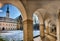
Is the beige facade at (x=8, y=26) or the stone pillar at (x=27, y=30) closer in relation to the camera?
the stone pillar at (x=27, y=30)

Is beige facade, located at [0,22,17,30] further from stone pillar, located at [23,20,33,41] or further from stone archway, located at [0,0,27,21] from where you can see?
stone pillar, located at [23,20,33,41]

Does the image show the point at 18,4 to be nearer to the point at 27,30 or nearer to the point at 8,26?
the point at 27,30

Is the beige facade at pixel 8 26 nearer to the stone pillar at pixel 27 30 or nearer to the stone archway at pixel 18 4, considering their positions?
the stone archway at pixel 18 4

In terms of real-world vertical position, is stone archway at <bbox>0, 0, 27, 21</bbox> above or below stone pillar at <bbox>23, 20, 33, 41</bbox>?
above

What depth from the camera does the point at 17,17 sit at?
10.7m

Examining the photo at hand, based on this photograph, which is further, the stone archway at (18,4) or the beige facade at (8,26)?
the beige facade at (8,26)

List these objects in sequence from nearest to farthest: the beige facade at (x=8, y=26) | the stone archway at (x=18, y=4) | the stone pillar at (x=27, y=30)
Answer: the stone archway at (x=18, y=4)
the stone pillar at (x=27, y=30)
the beige facade at (x=8, y=26)

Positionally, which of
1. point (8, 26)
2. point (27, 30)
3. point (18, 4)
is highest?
point (18, 4)

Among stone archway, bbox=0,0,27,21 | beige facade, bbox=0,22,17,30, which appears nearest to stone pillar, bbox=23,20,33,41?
stone archway, bbox=0,0,27,21

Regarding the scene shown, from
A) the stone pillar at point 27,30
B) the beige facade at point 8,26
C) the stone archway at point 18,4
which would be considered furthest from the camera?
the beige facade at point 8,26

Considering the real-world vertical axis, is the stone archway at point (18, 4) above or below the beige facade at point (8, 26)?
above

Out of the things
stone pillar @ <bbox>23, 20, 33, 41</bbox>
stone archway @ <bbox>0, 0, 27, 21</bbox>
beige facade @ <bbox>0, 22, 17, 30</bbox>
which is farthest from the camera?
beige facade @ <bbox>0, 22, 17, 30</bbox>

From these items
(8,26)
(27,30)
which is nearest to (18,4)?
(27,30)

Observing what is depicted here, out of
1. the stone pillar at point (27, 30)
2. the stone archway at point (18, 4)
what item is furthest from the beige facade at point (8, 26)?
the stone pillar at point (27, 30)
